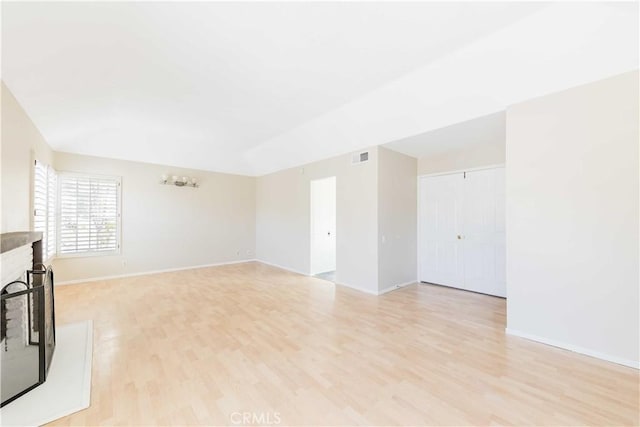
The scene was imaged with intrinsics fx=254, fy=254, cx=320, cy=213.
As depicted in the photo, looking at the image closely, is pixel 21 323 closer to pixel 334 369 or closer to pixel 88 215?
pixel 334 369

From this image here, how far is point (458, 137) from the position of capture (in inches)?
157

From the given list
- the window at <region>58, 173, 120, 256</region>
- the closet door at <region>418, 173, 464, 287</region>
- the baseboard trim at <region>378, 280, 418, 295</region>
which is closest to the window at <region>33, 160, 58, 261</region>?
the window at <region>58, 173, 120, 256</region>

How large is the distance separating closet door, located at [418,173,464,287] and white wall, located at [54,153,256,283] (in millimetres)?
4857

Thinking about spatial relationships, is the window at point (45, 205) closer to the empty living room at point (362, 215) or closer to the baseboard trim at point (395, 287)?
the empty living room at point (362, 215)

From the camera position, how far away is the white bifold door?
434cm

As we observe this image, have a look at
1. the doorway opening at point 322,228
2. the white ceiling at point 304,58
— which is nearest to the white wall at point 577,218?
the white ceiling at point 304,58

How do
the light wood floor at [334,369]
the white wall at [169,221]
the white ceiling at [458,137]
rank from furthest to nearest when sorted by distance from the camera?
the white wall at [169,221], the white ceiling at [458,137], the light wood floor at [334,369]

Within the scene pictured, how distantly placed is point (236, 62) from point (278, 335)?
9.71 feet

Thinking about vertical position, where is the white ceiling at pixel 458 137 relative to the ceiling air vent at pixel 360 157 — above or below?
above

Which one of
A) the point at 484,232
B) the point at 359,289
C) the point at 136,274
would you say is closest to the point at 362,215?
the point at 359,289

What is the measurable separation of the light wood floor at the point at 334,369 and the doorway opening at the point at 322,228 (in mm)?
2054

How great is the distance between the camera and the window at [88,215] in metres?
4.95

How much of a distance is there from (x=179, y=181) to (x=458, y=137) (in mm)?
6024

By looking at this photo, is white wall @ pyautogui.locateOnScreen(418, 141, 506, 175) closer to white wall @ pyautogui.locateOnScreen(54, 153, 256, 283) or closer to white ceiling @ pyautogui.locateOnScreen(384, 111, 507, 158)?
white ceiling @ pyautogui.locateOnScreen(384, 111, 507, 158)
